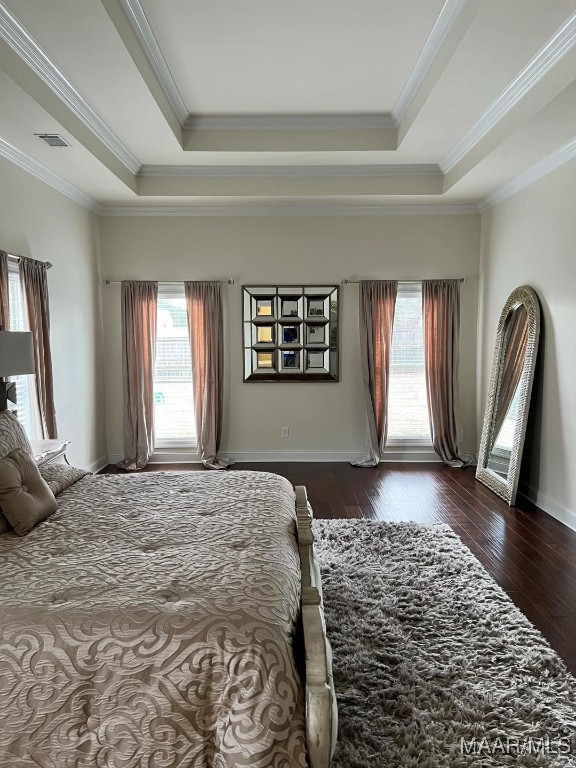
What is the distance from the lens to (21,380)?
171 inches

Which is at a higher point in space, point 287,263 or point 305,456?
point 287,263

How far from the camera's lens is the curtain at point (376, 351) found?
235 inches

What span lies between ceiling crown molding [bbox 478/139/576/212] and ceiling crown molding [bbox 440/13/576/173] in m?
0.57

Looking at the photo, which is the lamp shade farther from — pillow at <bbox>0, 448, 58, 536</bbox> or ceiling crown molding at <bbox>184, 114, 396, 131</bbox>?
ceiling crown molding at <bbox>184, 114, 396, 131</bbox>

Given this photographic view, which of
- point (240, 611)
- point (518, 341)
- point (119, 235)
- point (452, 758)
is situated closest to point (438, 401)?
point (518, 341)

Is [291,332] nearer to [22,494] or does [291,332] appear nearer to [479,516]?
[479,516]

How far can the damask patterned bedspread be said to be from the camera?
1.47m

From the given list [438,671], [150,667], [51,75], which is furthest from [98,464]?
[150,667]

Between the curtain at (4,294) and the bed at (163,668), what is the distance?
234 centimetres

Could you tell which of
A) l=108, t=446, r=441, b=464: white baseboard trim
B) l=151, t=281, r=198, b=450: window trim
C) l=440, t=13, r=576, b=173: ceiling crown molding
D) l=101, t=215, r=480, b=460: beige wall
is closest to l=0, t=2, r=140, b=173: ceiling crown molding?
l=101, t=215, r=480, b=460: beige wall

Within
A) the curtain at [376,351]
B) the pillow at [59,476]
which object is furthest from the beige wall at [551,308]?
the pillow at [59,476]

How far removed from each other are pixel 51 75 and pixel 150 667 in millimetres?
3364

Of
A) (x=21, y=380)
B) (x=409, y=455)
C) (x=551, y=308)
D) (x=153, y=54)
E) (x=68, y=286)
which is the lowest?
(x=409, y=455)

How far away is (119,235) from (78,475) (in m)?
3.65
